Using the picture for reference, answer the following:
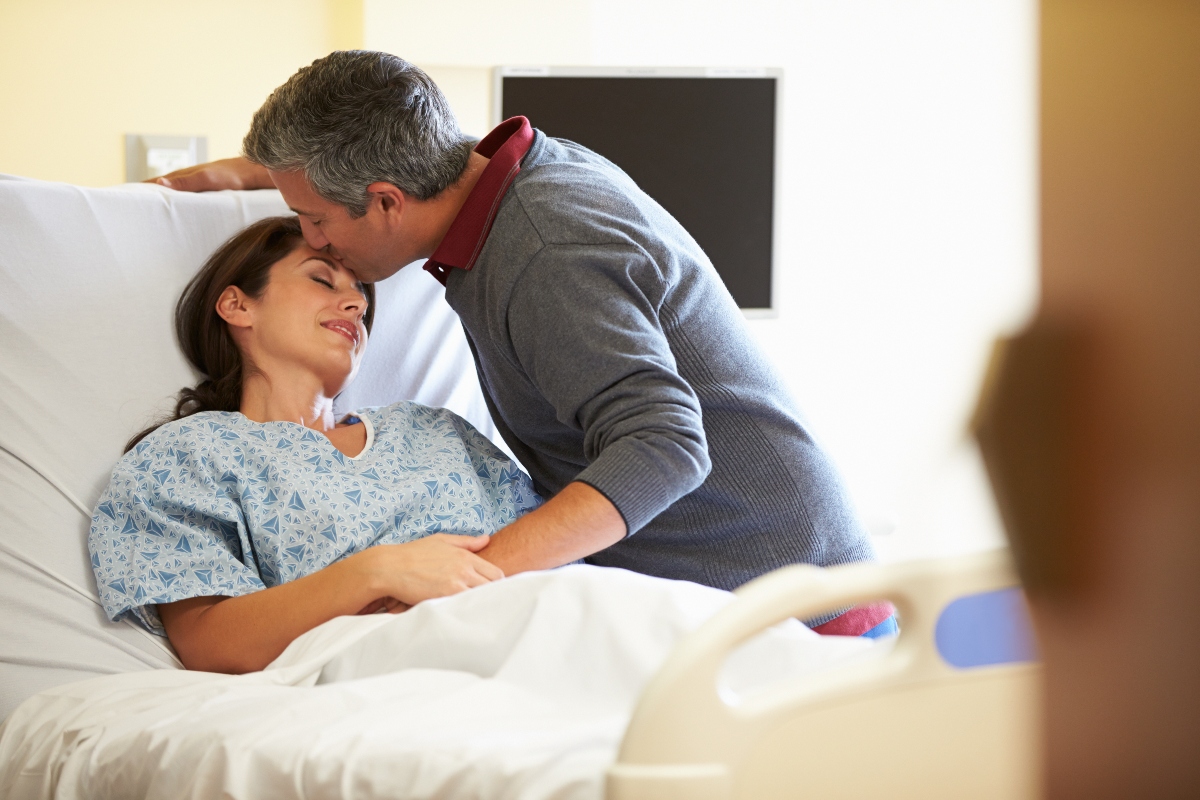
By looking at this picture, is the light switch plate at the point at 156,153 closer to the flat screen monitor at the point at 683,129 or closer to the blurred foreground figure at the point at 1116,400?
the flat screen monitor at the point at 683,129

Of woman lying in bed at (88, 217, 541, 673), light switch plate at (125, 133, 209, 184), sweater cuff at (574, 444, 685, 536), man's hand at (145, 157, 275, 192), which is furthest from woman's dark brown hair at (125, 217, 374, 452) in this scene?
light switch plate at (125, 133, 209, 184)

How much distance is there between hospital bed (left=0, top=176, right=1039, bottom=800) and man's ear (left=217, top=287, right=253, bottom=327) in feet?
0.34

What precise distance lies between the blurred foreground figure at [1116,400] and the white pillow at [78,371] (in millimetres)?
1163

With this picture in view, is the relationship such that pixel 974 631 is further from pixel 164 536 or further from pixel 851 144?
pixel 851 144

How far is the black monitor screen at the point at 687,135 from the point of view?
2.11m

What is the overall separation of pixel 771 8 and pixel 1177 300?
2.62 m

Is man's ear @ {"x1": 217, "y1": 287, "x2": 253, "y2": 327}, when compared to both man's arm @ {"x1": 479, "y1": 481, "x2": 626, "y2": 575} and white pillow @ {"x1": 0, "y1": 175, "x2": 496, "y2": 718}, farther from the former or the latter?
man's arm @ {"x1": 479, "y1": 481, "x2": 626, "y2": 575}

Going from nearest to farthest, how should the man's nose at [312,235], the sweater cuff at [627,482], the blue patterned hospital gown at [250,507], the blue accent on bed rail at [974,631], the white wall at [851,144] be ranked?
the blue accent on bed rail at [974,631] < the sweater cuff at [627,482] < the blue patterned hospital gown at [250,507] < the man's nose at [312,235] < the white wall at [851,144]

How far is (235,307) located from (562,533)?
659 mm

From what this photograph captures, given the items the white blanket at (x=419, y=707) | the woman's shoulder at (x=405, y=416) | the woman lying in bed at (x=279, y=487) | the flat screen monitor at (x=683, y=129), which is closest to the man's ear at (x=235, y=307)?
the woman lying in bed at (x=279, y=487)

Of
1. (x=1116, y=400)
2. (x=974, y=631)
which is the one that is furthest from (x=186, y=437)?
(x=1116, y=400)

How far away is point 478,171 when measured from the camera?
1427 mm

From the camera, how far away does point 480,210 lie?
1.33m

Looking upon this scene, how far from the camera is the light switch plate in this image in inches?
95.7
